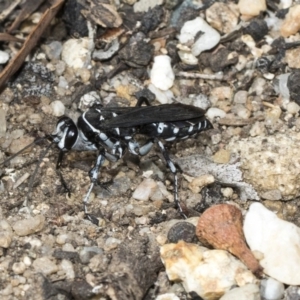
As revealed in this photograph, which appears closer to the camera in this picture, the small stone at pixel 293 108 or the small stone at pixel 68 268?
the small stone at pixel 68 268

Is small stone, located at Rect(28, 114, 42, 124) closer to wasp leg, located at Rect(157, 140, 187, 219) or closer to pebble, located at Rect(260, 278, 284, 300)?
wasp leg, located at Rect(157, 140, 187, 219)

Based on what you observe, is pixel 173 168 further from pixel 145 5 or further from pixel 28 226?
pixel 145 5

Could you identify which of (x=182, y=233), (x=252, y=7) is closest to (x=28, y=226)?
(x=182, y=233)

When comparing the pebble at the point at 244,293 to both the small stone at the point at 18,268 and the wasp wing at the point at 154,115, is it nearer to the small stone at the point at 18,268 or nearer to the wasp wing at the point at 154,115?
the small stone at the point at 18,268

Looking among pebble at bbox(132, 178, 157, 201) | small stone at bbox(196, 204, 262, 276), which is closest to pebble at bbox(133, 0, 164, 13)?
pebble at bbox(132, 178, 157, 201)

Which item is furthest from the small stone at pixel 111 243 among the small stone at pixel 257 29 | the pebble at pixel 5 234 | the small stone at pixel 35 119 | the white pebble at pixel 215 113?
the small stone at pixel 257 29

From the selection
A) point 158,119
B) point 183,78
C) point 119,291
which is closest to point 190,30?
point 183,78

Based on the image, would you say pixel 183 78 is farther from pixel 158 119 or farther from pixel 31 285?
pixel 31 285

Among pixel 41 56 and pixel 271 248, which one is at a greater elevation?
pixel 41 56
